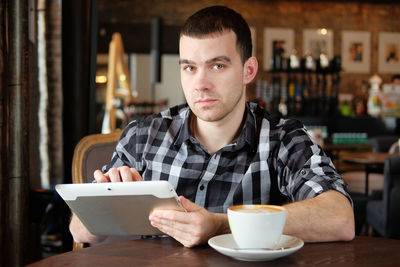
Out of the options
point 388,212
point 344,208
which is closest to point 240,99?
point 344,208

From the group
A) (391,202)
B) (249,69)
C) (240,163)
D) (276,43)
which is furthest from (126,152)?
(276,43)

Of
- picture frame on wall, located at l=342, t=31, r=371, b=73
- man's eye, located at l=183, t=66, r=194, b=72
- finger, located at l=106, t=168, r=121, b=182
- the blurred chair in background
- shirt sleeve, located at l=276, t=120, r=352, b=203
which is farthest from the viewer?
picture frame on wall, located at l=342, t=31, r=371, b=73

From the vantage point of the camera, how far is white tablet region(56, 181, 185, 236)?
3.41 feet

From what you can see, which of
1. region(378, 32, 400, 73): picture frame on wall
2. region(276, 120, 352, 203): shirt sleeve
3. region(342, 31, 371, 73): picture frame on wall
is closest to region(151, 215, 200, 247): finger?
region(276, 120, 352, 203): shirt sleeve

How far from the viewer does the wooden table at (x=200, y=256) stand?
1003 mm

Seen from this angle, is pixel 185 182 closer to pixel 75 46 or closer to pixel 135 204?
pixel 135 204

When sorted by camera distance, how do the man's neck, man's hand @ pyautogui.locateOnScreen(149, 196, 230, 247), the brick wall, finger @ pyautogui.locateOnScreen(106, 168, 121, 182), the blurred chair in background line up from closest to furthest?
man's hand @ pyautogui.locateOnScreen(149, 196, 230, 247), finger @ pyautogui.locateOnScreen(106, 168, 121, 182), the man's neck, the blurred chair in background, the brick wall

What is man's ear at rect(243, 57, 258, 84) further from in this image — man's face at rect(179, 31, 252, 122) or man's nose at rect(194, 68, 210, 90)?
man's nose at rect(194, 68, 210, 90)

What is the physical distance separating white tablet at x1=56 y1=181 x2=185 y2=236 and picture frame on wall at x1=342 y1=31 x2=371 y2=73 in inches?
372

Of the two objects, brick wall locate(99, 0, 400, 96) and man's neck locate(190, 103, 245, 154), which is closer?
man's neck locate(190, 103, 245, 154)

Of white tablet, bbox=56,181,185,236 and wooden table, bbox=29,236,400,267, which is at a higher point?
white tablet, bbox=56,181,185,236

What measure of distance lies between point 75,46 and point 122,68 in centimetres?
136

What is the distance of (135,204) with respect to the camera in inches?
43.3

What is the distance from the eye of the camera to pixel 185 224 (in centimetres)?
112
